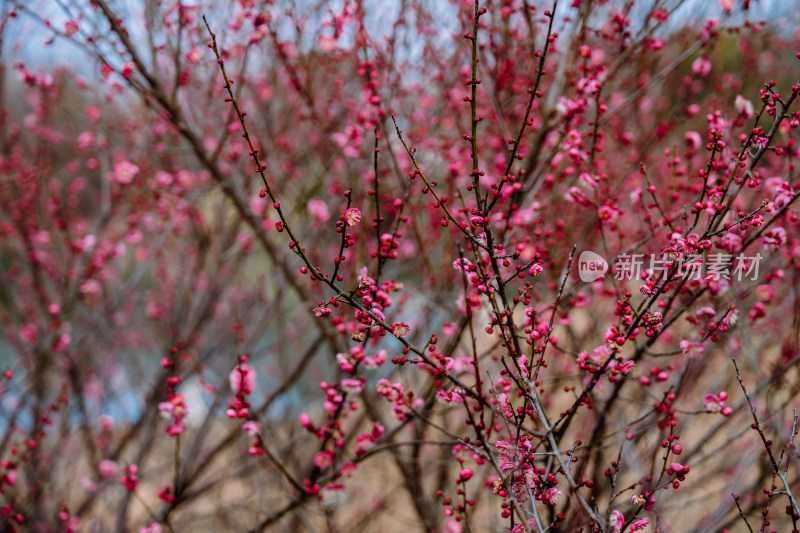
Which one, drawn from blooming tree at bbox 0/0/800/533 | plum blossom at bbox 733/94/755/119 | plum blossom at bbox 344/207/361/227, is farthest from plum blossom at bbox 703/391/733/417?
plum blossom at bbox 344/207/361/227

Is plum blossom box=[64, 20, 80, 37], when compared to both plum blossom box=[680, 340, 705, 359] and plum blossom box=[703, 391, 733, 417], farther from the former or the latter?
plum blossom box=[703, 391, 733, 417]

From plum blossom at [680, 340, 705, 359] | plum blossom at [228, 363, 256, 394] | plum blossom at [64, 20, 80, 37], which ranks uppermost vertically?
plum blossom at [64, 20, 80, 37]

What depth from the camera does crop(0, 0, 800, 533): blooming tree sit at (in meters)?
1.99

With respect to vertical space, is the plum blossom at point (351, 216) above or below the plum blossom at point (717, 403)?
above

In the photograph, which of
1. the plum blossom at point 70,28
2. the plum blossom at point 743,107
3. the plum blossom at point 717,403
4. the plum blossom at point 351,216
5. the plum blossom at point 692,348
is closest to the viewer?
the plum blossom at point 351,216

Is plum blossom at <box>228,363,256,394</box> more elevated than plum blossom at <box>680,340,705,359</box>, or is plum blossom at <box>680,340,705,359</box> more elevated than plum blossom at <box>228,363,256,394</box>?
plum blossom at <box>228,363,256,394</box>

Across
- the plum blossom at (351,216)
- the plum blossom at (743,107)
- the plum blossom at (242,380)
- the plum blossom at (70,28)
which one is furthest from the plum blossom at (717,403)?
the plum blossom at (70,28)

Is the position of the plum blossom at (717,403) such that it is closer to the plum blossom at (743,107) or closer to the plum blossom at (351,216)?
the plum blossom at (743,107)

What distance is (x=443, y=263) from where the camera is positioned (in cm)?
400

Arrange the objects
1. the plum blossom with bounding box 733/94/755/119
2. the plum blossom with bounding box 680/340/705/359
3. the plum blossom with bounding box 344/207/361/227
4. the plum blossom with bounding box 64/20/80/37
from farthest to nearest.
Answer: the plum blossom with bounding box 64/20/80/37
the plum blossom with bounding box 733/94/755/119
the plum blossom with bounding box 680/340/705/359
the plum blossom with bounding box 344/207/361/227

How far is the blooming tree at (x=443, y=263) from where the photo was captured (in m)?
1.99

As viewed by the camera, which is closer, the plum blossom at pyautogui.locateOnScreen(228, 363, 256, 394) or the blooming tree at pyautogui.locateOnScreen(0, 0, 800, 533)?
the blooming tree at pyautogui.locateOnScreen(0, 0, 800, 533)

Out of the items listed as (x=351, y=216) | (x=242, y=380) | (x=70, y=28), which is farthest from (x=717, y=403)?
(x=70, y=28)

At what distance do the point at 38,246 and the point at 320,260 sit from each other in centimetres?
284
